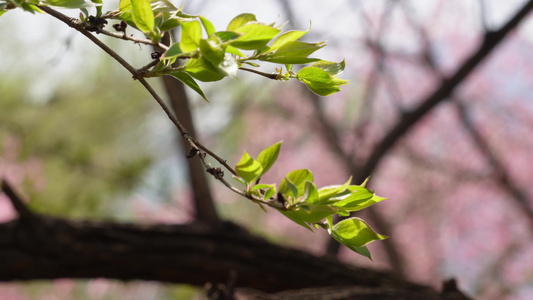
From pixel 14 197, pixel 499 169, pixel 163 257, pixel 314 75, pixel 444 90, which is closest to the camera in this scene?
pixel 314 75

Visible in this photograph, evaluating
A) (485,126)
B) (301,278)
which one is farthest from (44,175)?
(485,126)

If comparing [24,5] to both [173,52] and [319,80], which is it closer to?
[173,52]

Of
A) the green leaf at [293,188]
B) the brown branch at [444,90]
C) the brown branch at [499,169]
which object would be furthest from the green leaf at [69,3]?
the brown branch at [499,169]

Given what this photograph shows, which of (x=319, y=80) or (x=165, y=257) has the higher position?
(x=165, y=257)

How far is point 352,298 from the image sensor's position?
1.15m

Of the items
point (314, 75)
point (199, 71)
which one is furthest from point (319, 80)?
point (199, 71)

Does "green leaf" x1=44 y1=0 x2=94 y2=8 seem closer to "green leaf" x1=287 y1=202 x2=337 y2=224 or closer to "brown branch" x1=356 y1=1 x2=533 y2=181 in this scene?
"green leaf" x1=287 y1=202 x2=337 y2=224

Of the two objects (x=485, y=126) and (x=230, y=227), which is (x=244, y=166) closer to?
(x=230, y=227)

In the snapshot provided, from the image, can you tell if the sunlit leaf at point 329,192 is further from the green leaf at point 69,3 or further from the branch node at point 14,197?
the branch node at point 14,197

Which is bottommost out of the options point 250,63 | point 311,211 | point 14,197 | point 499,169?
point 311,211

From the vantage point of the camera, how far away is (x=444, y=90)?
6.59 ft

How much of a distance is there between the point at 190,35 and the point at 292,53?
10 cm

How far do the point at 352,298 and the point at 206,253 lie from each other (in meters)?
0.55

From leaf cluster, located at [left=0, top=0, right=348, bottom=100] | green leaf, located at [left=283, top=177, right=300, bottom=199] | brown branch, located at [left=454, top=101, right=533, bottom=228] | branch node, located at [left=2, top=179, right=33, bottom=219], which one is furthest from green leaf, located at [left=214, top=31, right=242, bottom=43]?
brown branch, located at [left=454, top=101, right=533, bottom=228]
